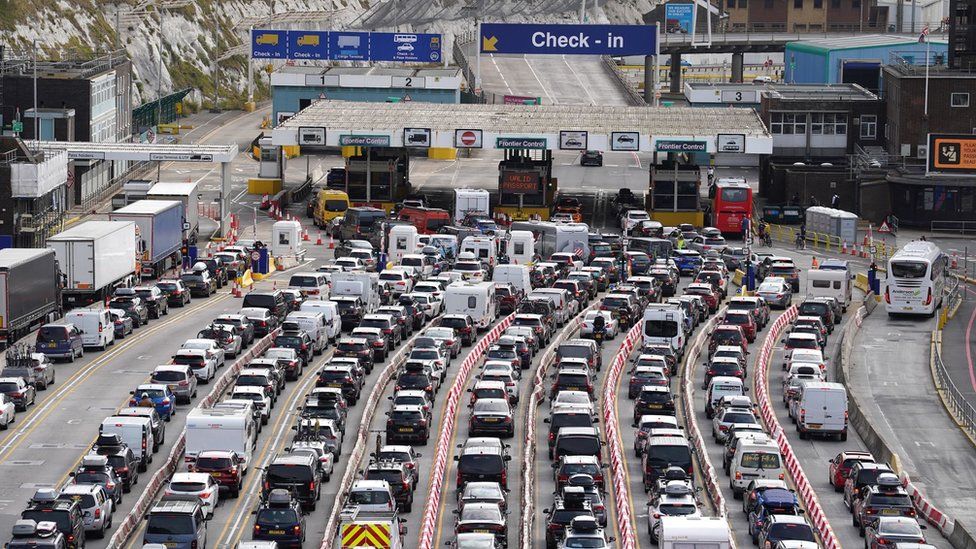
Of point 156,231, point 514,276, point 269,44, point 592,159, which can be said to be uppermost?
point 269,44

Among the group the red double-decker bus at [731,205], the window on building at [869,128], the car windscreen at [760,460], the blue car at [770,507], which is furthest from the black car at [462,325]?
the window on building at [869,128]

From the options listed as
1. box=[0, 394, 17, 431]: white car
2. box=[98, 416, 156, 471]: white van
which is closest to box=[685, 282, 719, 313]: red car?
box=[0, 394, 17, 431]: white car

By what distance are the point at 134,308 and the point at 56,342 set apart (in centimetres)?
782

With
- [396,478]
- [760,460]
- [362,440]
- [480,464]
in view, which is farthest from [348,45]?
[396,478]

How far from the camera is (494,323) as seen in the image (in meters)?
83.6

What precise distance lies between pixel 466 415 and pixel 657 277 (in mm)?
25748

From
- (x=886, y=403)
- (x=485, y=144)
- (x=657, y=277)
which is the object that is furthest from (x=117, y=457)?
(x=485, y=144)

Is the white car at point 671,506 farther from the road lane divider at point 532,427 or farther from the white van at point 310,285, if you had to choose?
the white van at point 310,285

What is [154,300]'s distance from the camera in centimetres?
8288

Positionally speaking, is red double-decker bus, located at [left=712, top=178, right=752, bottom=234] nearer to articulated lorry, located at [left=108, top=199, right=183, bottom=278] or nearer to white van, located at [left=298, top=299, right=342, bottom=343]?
articulated lorry, located at [left=108, top=199, right=183, bottom=278]

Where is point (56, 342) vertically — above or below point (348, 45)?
below

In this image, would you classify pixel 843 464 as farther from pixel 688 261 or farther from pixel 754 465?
pixel 688 261

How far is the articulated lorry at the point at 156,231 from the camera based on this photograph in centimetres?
9169

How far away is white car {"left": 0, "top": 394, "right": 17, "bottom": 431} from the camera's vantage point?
205 ft
